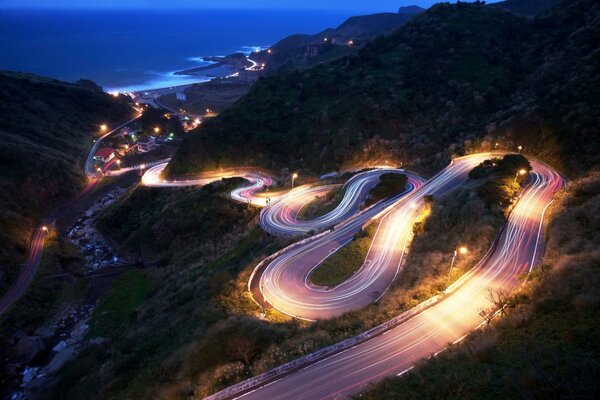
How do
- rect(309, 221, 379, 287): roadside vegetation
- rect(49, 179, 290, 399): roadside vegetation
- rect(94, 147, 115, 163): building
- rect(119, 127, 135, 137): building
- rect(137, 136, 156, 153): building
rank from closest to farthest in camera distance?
1. rect(49, 179, 290, 399): roadside vegetation
2. rect(309, 221, 379, 287): roadside vegetation
3. rect(94, 147, 115, 163): building
4. rect(137, 136, 156, 153): building
5. rect(119, 127, 135, 137): building

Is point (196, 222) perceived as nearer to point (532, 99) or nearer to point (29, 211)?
point (29, 211)

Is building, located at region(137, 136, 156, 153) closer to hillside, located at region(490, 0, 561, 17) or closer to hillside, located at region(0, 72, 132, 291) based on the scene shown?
hillside, located at region(0, 72, 132, 291)

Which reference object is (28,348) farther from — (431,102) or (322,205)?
(431,102)

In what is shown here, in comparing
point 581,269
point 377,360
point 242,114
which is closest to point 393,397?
point 377,360

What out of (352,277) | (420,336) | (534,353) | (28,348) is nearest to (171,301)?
(28,348)

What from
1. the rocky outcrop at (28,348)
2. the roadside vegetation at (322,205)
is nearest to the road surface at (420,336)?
the roadside vegetation at (322,205)

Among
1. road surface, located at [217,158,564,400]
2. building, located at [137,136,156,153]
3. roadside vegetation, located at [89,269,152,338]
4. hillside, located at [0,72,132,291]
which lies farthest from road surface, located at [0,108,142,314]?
road surface, located at [217,158,564,400]

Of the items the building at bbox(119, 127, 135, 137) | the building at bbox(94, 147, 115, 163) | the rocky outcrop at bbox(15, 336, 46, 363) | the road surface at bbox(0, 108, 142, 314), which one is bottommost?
the rocky outcrop at bbox(15, 336, 46, 363)
